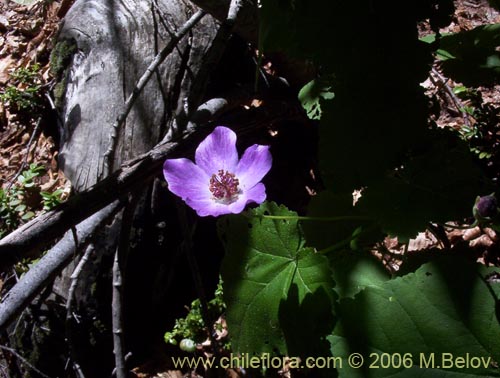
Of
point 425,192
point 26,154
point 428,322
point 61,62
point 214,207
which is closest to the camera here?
point 428,322

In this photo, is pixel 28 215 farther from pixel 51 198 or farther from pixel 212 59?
pixel 212 59

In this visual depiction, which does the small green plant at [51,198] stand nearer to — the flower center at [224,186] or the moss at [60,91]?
the moss at [60,91]

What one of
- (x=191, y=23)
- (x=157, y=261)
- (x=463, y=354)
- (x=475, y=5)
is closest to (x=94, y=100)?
(x=191, y=23)

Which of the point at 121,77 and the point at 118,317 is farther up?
the point at 121,77

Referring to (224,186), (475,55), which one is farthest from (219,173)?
(475,55)

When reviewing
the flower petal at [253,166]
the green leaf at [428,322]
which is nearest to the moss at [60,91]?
the flower petal at [253,166]

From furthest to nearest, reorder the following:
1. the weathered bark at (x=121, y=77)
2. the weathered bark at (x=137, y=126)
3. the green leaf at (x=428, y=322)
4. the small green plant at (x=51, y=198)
A: the small green plant at (x=51, y=198), the weathered bark at (x=121, y=77), the weathered bark at (x=137, y=126), the green leaf at (x=428, y=322)
